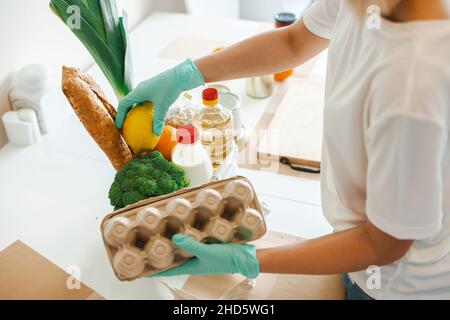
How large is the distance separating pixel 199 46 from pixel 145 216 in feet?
3.95

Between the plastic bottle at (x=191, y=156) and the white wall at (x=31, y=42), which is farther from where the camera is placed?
the white wall at (x=31, y=42)

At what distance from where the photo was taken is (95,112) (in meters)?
1.09

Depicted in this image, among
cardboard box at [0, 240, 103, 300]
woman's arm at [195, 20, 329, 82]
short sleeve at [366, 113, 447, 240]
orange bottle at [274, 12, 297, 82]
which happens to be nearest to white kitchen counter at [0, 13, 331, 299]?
cardboard box at [0, 240, 103, 300]

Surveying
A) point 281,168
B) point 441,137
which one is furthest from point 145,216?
point 281,168

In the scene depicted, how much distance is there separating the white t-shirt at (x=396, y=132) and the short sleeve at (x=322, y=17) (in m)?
0.14

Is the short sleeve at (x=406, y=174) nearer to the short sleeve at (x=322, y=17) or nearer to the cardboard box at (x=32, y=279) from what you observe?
the short sleeve at (x=322, y=17)

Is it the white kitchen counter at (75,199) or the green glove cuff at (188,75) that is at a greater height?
the green glove cuff at (188,75)

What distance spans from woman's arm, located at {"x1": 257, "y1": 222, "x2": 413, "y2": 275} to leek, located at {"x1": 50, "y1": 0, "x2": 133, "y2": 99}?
579 millimetres

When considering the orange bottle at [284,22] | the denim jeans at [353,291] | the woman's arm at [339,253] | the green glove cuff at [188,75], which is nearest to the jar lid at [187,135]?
the green glove cuff at [188,75]

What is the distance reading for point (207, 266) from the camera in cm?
89

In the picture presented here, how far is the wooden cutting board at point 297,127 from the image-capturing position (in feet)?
4.66

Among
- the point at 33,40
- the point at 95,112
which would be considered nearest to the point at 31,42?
the point at 33,40

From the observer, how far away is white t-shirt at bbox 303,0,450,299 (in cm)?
69
